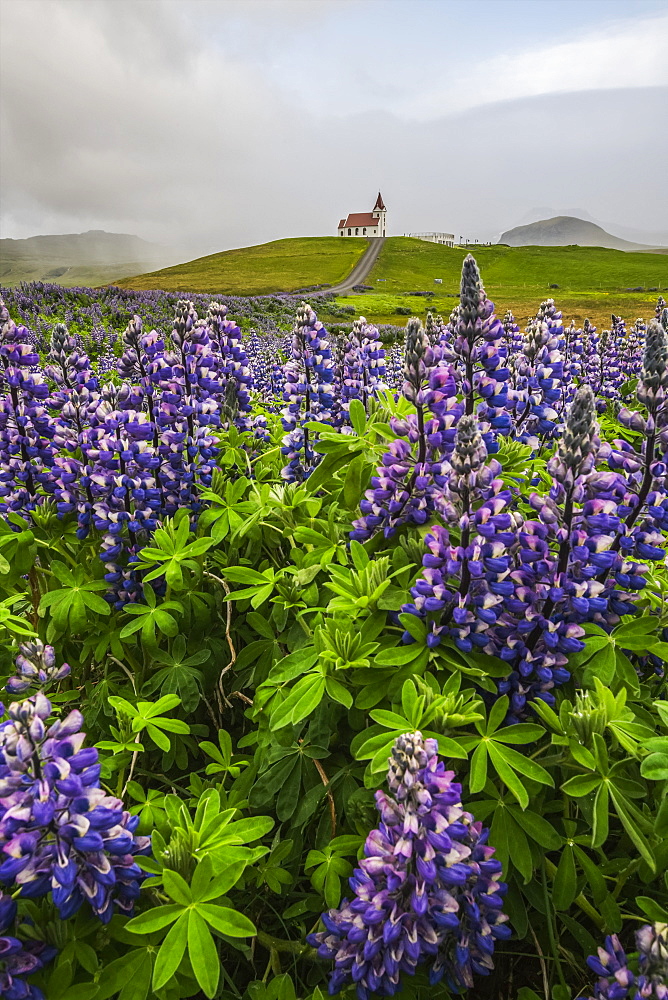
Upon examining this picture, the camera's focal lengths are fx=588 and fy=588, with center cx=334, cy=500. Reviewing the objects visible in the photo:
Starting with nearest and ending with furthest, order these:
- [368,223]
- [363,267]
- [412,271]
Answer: [412,271], [363,267], [368,223]

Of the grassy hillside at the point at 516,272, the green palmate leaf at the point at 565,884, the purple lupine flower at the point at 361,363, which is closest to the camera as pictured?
the green palmate leaf at the point at 565,884

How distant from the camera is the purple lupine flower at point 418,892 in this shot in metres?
1.49

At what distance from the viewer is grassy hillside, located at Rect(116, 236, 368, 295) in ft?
247

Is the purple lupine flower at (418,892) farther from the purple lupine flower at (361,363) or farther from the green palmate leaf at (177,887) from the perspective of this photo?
the purple lupine flower at (361,363)

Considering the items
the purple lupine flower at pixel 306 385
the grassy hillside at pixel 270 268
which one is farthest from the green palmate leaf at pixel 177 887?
the grassy hillside at pixel 270 268

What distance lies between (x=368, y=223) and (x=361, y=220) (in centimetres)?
203

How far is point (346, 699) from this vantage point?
1960 millimetres

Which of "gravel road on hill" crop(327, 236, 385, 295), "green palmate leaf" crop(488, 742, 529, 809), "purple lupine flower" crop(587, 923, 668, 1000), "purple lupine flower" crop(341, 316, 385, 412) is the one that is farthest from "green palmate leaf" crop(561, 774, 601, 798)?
"gravel road on hill" crop(327, 236, 385, 295)

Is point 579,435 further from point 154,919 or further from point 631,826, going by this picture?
point 154,919

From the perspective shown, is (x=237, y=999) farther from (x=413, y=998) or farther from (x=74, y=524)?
(x=74, y=524)

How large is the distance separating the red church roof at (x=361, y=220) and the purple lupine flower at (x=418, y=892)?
159 metres

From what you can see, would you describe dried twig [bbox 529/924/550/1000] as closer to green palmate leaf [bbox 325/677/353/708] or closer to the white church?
green palmate leaf [bbox 325/677/353/708]

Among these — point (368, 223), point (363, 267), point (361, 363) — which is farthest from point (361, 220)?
point (361, 363)

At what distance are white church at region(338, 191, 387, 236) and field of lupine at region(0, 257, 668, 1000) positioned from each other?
155 meters
